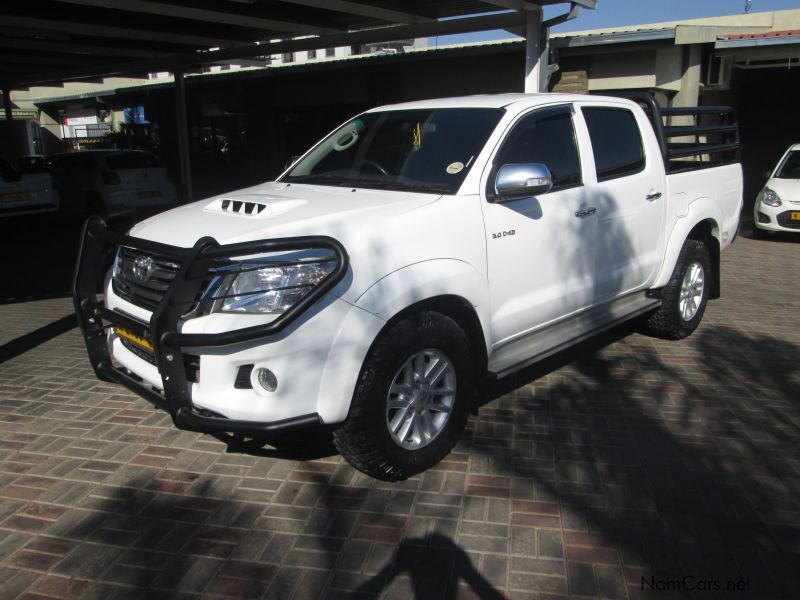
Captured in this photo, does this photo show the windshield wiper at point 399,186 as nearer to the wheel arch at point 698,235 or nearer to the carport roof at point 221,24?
the wheel arch at point 698,235

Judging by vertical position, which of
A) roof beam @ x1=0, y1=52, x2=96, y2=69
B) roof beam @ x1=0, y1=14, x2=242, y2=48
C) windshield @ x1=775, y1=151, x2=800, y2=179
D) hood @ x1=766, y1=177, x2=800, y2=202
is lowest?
hood @ x1=766, y1=177, x2=800, y2=202

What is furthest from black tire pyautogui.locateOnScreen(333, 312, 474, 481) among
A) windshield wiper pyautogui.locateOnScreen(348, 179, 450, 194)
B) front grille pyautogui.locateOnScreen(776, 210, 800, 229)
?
front grille pyautogui.locateOnScreen(776, 210, 800, 229)

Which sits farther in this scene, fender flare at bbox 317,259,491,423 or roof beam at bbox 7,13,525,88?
roof beam at bbox 7,13,525,88

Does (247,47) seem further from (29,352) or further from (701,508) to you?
(701,508)

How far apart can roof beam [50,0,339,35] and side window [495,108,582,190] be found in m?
6.48

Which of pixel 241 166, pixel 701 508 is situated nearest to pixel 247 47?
pixel 241 166

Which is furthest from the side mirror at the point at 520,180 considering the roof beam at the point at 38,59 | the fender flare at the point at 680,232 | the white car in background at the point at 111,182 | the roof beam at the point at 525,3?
the roof beam at the point at 38,59

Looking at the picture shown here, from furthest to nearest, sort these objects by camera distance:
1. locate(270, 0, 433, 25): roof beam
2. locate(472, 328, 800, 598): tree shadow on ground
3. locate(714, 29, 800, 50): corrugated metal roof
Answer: locate(714, 29, 800, 50): corrugated metal roof, locate(270, 0, 433, 25): roof beam, locate(472, 328, 800, 598): tree shadow on ground

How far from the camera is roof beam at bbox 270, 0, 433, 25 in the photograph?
8.79m

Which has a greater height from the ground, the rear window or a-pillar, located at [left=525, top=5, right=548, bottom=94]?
a-pillar, located at [left=525, top=5, right=548, bottom=94]

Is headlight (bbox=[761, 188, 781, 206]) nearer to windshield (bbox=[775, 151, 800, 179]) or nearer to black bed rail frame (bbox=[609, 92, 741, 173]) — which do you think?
windshield (bbox=[775, 151, 800, 179])

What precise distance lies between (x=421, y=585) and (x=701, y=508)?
1497 millimetres

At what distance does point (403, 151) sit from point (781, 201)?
9755 millimetres

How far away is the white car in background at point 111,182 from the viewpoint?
1377 centimetres
